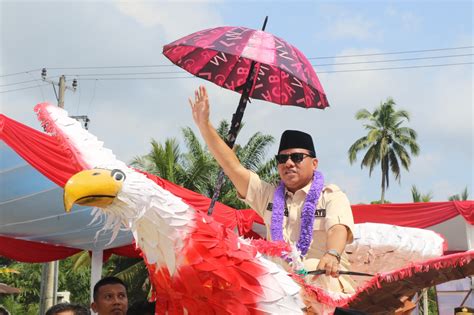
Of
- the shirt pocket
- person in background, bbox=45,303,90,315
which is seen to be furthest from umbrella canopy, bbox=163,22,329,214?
person in background, bbox=45,303,90,315

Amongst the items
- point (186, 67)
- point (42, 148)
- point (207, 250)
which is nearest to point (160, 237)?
point (207, 250)

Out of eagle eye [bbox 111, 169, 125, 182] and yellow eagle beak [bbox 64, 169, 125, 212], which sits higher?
eagle eye [bbox 111, 169, 125, 182]

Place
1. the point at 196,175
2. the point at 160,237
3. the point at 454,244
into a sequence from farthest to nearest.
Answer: the point at 196,175 < the point at 454,244 < the point at 160,237

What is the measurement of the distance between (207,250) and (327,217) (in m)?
0.80

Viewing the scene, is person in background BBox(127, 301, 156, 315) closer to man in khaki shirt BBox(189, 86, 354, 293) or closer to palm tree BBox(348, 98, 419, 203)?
man in khaki shirt BBox(189, 86, 354, 293)

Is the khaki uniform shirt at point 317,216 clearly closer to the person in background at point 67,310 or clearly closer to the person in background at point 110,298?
the person in background at point 110,298

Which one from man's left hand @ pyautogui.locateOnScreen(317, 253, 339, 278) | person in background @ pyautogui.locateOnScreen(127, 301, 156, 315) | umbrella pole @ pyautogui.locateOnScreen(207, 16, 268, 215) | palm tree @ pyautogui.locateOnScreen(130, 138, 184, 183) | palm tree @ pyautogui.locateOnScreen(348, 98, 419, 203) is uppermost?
palm tree @ pyautogui.locateOnScreen(348, 98, 419, 203)

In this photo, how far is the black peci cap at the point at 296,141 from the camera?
9.86 feet

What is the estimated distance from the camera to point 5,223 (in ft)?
22.5

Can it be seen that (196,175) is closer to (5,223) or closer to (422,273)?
(5,223)

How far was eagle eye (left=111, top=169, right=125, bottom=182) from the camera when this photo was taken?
224 centimetres

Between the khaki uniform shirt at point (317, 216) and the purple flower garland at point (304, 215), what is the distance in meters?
0.03

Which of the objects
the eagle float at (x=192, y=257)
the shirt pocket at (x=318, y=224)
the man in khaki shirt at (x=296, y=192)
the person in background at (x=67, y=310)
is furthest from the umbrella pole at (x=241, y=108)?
the person in background at (x=67, y=310)

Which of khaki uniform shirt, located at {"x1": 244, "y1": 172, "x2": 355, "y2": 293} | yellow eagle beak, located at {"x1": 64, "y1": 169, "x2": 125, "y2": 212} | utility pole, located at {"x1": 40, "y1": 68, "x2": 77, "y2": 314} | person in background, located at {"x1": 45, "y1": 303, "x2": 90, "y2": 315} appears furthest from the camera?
utility pole, located at {"x1": 40, "y1": 68, "x2": 77, "y2": 314}
